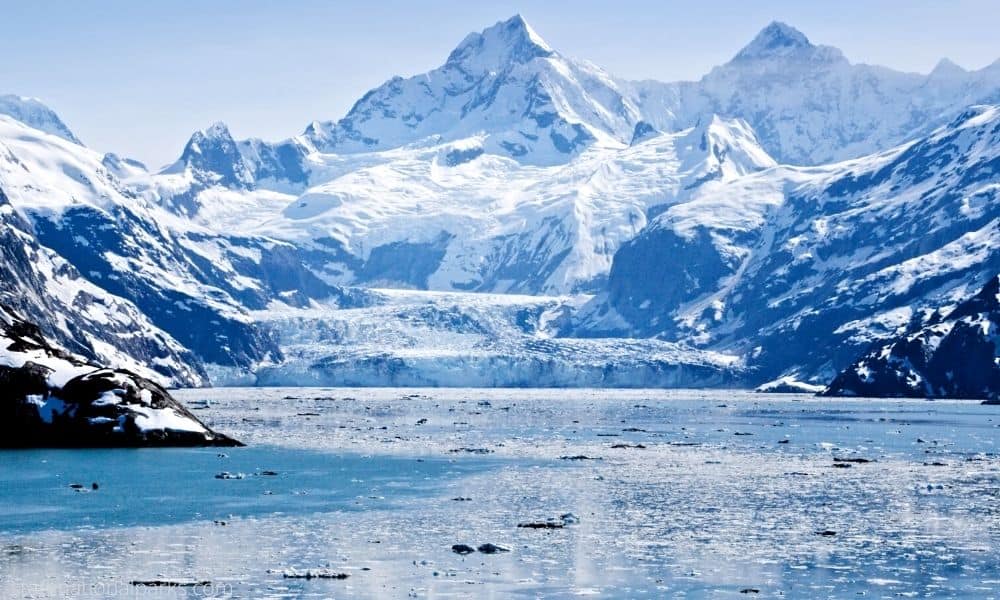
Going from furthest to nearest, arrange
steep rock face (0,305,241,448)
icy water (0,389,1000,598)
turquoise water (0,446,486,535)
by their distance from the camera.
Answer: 1. steep rock face (0,305,241,448)
2. turquoise water (0,446,486,535)
3. icy water (0,389,1000,598)

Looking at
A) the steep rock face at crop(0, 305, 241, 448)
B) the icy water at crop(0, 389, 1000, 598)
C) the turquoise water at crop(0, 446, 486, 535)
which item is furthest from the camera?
the steep rock face at crop(0, 305, 241, 448)

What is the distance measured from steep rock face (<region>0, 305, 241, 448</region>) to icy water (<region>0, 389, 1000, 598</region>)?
16.5ft

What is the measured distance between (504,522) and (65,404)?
5659cm

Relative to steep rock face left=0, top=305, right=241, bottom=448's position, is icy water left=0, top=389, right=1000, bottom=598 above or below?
below

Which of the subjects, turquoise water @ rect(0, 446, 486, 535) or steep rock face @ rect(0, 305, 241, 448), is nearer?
turquoise water @ rect(0, 446, 486, 535)

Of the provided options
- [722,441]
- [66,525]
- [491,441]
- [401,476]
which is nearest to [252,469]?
[401,476]

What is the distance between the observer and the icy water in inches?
2594

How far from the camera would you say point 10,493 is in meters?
95.4

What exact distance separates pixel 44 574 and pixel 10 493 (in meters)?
30.6

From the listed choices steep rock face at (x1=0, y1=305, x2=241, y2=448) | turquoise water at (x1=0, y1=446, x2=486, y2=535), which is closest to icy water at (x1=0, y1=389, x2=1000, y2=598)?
turquoise water at (x1=0, y1=446, x2=486, y2=535)

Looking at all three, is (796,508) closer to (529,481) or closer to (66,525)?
(529,481)

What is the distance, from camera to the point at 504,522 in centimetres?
8425

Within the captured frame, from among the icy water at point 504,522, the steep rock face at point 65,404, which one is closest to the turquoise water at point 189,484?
the icy water at point 504,522

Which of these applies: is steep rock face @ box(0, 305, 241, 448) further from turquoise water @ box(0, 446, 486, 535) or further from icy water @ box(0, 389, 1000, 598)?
icy water @ box(0, 389, 1000, 598)
